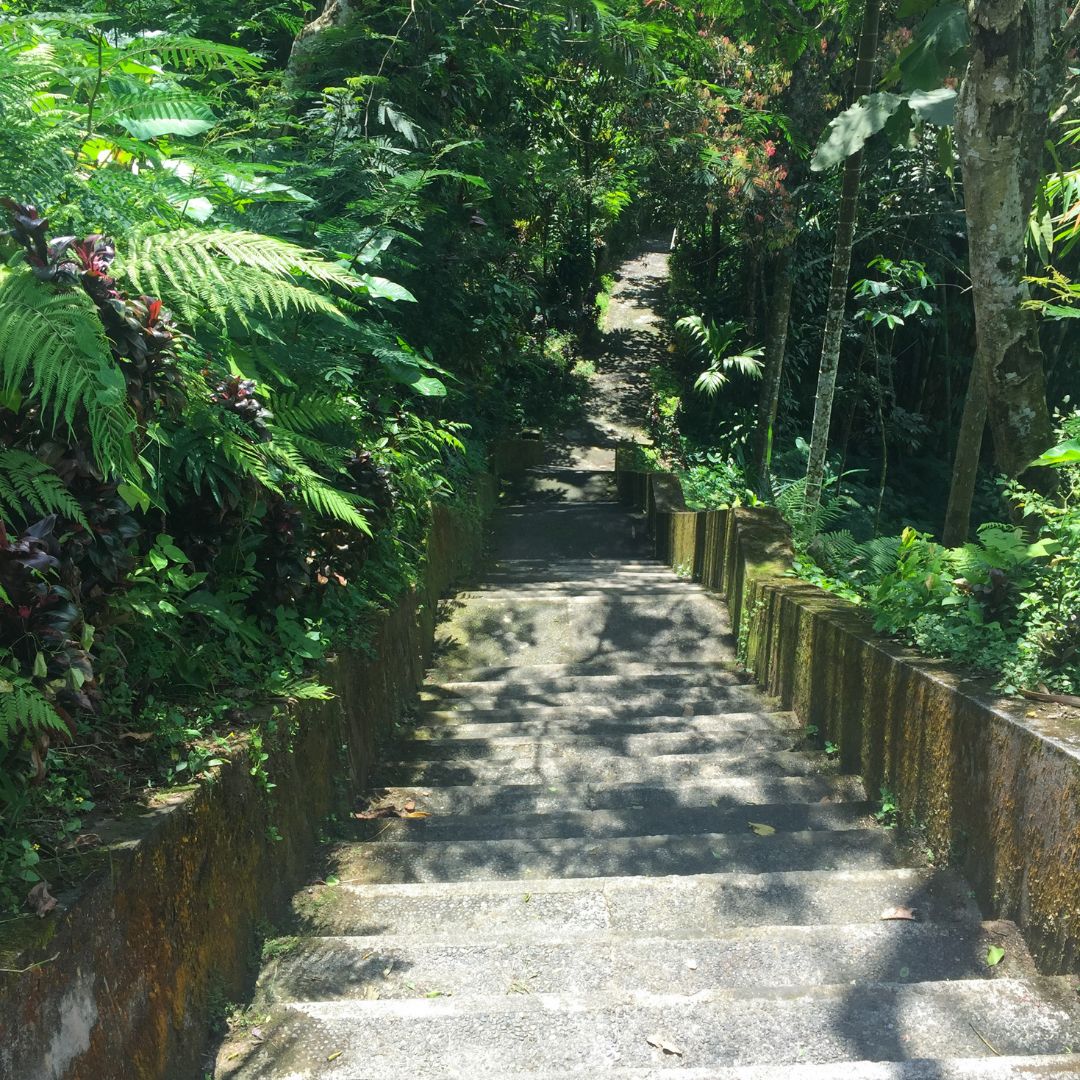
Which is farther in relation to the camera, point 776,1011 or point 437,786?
point 437,786

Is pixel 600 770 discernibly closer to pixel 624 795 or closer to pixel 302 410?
pixel 624 795

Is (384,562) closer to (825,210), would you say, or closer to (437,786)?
(437,786)

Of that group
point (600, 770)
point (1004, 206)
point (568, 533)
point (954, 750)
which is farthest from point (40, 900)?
point (568, 533)

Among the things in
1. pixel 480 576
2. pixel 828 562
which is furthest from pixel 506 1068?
pixel 480 576

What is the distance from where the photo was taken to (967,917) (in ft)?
10.6

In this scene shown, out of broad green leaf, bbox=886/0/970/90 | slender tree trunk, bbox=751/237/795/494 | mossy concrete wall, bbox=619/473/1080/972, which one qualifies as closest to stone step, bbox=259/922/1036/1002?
mossy concrete wall, bbox=619/473/1080/972

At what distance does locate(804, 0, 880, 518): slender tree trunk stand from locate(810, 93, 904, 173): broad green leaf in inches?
52.9

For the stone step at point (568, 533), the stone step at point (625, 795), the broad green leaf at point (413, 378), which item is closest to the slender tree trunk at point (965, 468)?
the stone step at point (625, 795)

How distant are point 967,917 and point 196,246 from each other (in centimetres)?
310

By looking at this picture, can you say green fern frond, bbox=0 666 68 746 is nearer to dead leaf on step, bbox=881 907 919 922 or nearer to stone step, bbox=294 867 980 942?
stone step, bbox=294 867 980 942

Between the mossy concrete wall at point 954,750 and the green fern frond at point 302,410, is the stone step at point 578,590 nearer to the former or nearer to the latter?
the mossy concrete wall at point 954,750

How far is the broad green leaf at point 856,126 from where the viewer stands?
5.62 m

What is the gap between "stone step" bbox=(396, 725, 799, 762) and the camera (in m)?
4.92

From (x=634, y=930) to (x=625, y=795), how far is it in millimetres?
1265
